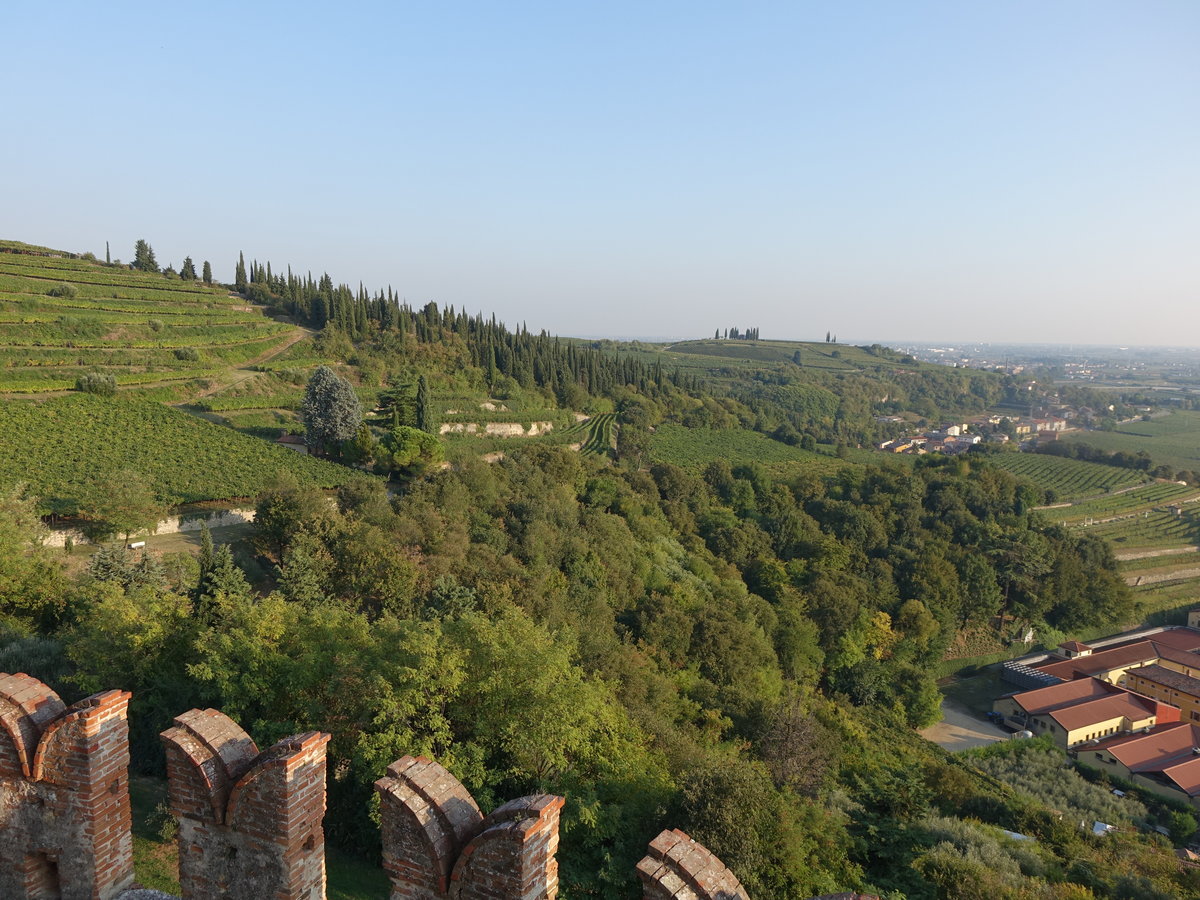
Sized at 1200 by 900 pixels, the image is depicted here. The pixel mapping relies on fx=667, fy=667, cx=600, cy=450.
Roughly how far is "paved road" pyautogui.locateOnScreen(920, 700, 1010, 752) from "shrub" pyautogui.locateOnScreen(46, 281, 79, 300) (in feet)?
235

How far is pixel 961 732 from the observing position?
45.0 m

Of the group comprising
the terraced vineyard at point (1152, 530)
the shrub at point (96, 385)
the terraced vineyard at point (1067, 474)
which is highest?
the shrub at point (96, 385)

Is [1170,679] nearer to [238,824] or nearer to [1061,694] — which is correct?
[1061,694]

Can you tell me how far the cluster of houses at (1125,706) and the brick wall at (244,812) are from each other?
45.9 metres

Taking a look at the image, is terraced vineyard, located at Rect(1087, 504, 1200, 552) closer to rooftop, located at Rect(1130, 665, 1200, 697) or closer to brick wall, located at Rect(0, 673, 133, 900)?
rooftop, located at Rect(1130, 665, 1200, 697)

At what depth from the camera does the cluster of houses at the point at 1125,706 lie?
37.8 meters

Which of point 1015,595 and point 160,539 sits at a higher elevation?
point 160,539

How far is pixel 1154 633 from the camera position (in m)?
61.1

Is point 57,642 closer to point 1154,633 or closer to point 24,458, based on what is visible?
point 24,458

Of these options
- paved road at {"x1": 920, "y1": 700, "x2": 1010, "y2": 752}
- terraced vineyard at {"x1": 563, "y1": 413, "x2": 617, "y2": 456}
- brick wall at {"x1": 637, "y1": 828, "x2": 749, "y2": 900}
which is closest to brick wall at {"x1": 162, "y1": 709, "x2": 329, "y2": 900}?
brick wall at {"x1": 637, "y1": 828, "x2": 749, "y2": 900}

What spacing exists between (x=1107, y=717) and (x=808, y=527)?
23361mm

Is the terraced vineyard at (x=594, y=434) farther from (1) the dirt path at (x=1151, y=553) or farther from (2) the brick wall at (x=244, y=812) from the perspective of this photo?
(1) the dirt path at (x=1151, y=553)

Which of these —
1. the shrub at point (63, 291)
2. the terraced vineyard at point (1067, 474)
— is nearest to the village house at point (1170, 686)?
the terraced vineyard at point (1067, 474)

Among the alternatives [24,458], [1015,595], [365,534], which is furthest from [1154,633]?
[24,458]
